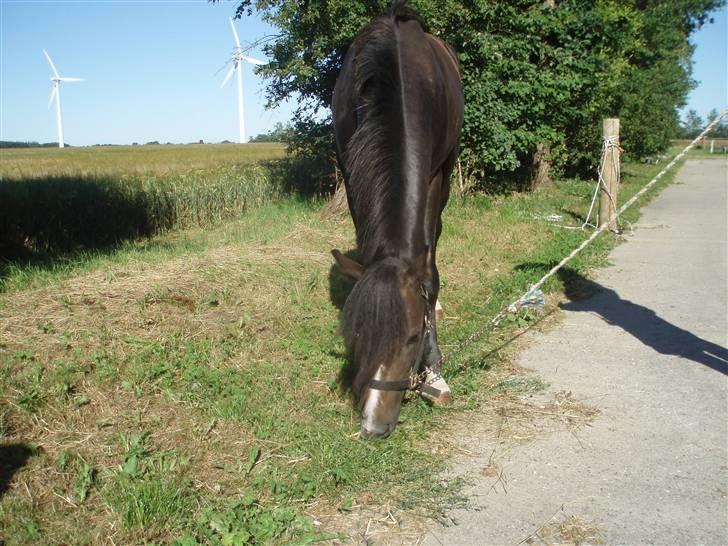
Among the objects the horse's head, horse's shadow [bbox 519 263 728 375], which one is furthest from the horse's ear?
horse's shadow [bbox 519 263 728 375]

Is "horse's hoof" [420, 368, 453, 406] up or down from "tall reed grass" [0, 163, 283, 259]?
down

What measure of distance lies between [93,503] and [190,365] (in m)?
1.50

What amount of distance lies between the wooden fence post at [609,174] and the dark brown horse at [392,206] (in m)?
6.51

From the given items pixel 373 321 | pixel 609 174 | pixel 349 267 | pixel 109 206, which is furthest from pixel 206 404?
pixel 609 174

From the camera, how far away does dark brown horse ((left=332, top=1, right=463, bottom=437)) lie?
347cm

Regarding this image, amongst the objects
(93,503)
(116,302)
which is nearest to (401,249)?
(93,503)

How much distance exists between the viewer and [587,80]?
1304 centimetres

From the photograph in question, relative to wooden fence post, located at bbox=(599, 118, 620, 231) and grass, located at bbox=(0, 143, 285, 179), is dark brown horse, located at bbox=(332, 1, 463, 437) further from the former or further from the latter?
grass, located at bbox=(0, 143, 285, 179)

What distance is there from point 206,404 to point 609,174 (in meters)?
9.04

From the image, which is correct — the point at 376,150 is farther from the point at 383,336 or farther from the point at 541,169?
the point at 541,169

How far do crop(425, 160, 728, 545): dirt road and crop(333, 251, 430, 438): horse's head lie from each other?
27.8 inches

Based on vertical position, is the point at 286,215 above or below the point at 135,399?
above

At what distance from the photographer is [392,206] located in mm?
3869

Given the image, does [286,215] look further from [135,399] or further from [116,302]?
[135,399]
